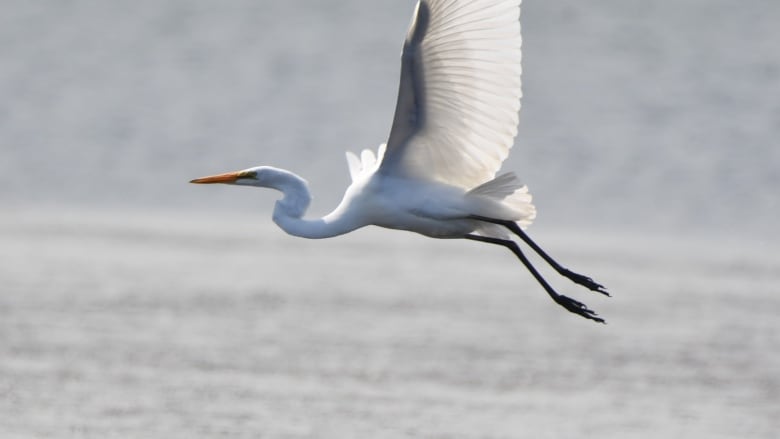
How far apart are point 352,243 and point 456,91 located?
18.5 ft

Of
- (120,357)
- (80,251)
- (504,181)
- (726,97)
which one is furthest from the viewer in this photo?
(726,97)

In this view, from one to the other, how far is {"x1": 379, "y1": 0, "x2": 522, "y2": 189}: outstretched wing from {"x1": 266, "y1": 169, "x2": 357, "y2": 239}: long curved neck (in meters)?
0.28

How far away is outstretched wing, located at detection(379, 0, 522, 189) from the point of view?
6.15m

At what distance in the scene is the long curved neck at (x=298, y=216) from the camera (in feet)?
21.4

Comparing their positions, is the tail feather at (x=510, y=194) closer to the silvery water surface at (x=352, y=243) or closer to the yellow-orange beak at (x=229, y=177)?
the yellow-orange beak at (x=229, y=177)

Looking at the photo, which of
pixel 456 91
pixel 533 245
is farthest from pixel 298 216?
pixel 533 245

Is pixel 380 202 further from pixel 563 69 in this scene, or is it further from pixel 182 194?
pixel 563 69

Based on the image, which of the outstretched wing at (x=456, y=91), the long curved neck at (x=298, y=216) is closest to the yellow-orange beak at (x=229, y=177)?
the long curved neck at (x=298, y=216)

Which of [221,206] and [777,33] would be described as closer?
[221,206]

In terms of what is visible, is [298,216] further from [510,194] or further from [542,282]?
[542,282]

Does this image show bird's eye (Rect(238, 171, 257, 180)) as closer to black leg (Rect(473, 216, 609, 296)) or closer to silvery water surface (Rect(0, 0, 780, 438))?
black leg (Rect(473, 216, 609, 296))

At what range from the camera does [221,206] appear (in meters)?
12.8

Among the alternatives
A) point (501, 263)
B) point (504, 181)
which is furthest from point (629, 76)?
point (504, 181)

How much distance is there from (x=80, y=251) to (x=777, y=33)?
787cm
